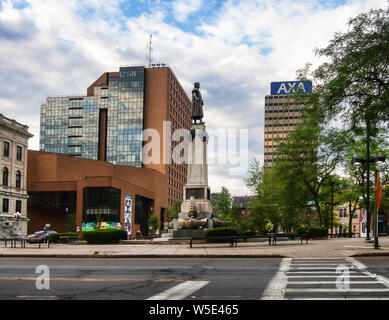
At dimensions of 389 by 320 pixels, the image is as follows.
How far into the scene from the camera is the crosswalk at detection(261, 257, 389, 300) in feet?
25.9

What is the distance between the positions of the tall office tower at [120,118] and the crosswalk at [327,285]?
352 feet

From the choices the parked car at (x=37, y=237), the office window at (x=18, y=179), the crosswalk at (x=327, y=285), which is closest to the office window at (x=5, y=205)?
the office window at (x=18, y=179)

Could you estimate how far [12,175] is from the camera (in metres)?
67.4

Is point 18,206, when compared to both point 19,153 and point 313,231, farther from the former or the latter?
point 313,231

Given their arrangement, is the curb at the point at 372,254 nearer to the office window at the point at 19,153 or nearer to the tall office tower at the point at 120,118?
the office window at the point at 19,153

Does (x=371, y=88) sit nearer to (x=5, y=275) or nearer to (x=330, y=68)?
(x=330, y=68)

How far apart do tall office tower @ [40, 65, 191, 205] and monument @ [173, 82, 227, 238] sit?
82573mm

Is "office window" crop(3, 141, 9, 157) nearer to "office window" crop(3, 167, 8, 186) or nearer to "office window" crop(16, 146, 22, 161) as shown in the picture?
"office window" crop(3, 167, 8, 186)

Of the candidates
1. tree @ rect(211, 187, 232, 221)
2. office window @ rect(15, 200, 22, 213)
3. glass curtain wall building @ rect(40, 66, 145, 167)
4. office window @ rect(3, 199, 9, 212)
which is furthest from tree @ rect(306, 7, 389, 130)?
glass curtain wall building @ rect(40, 66, 145, 167)

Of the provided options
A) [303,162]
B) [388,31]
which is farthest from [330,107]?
[303,162]

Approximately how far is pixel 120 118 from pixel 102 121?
278 inches

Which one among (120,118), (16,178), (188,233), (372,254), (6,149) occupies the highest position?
(120,118)

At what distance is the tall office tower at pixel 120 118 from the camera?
125 metres

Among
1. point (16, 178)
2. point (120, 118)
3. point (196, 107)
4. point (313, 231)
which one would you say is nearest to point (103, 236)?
point (196, 107)
